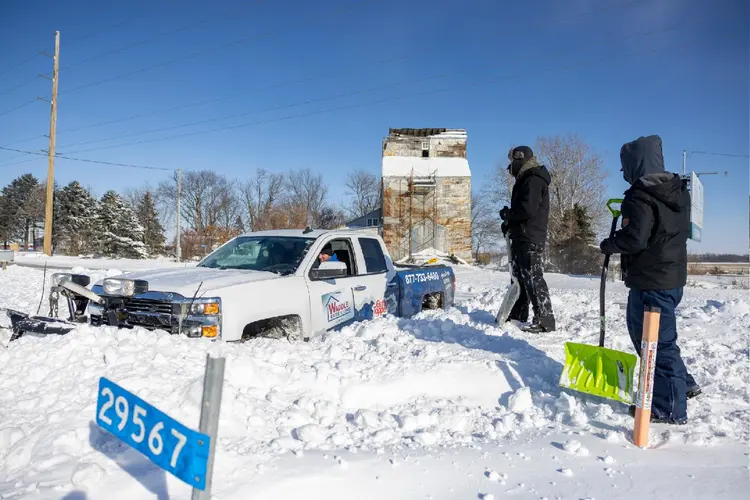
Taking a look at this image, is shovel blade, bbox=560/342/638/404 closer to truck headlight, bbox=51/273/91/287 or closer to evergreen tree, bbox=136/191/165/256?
truck headlight, bbox=51/273/91/287

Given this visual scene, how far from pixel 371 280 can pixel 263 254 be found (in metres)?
1.35

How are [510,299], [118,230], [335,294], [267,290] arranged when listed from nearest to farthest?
[267,290], [335,294], [510,299], [118,230]

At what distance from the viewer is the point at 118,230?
47781 millimetres

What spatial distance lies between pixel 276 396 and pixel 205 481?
190 centimetres

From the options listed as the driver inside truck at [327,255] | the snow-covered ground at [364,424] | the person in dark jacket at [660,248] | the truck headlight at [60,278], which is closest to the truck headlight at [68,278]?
the truck headlight at [60,278]

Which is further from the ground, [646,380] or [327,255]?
[327,255]

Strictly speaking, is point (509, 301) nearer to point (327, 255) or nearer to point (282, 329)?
point (327, 255)

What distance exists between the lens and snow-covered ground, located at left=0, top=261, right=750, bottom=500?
2.55 m

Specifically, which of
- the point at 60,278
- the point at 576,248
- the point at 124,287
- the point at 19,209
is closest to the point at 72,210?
the point at 19,209

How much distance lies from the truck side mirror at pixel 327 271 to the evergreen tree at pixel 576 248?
22685 mm

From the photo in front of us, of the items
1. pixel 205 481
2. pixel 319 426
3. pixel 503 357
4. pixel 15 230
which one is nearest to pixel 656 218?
pixel 503 357

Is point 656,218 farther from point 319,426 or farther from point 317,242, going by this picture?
point 317,242

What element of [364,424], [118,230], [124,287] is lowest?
[364,424]

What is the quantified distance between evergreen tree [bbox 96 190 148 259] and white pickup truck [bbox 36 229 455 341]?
153 ft
